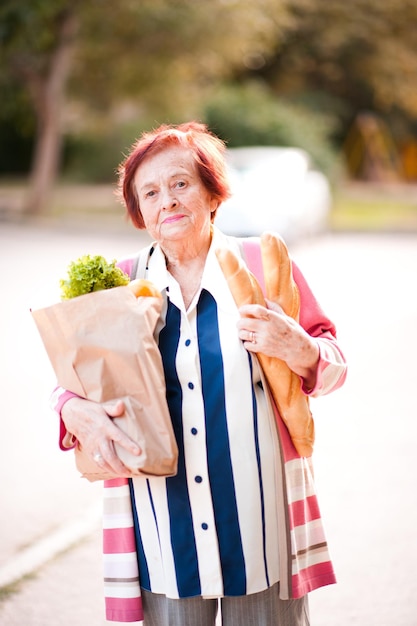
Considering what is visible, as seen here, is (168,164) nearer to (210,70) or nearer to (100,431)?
(100,431)

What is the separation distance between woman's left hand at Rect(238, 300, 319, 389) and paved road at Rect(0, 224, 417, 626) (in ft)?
1.67

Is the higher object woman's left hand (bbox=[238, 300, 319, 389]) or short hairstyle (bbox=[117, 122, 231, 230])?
short hairstyle (bbox=[117, 122, 231, 230])

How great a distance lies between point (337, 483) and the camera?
4.76m

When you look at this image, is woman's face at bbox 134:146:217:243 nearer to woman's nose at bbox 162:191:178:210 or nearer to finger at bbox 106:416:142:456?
woman's nose at bbox 162:191:178:210

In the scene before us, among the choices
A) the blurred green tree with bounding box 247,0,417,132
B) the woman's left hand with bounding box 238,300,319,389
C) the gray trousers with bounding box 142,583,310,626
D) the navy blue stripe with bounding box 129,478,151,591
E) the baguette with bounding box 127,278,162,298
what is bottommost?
the gray trousers with bounding box 142,583,310,626

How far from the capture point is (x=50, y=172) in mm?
18438

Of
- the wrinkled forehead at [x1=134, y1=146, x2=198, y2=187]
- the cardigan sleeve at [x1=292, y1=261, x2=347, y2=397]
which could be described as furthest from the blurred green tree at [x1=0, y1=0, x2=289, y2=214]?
the cardigan sleeve at [x1=292, y1=261, x2=347, y2=397]

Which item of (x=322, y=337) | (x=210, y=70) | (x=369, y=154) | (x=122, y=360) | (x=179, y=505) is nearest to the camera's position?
(x=122, y=360)

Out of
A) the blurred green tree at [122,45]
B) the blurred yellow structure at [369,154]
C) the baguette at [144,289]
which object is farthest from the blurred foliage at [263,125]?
the baguette at [144,289]

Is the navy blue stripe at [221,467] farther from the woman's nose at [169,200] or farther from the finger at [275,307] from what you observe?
the woman's nose at [169,200]

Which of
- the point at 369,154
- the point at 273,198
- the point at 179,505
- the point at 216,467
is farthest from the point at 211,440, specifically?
the point at 369,154

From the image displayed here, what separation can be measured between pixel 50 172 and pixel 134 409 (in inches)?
679

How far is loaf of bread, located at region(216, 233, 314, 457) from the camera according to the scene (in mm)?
2055

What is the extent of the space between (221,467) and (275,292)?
488mm
